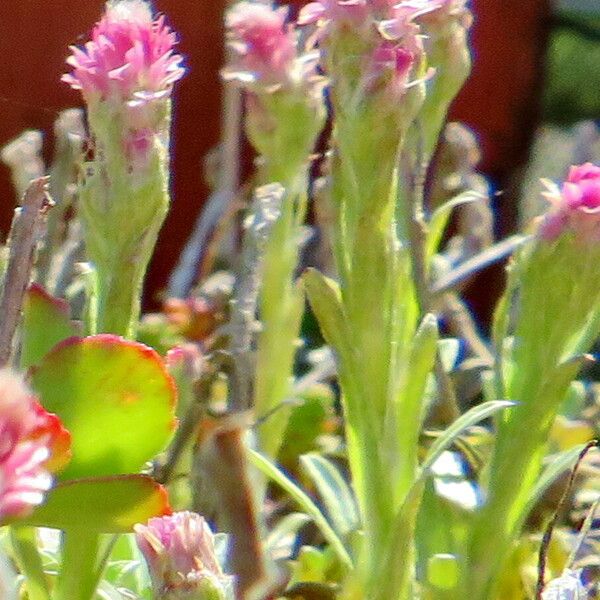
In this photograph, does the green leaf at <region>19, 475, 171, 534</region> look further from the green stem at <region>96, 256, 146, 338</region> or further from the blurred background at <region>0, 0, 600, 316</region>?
the blurred background at <region>0, 0, 600, 316</region>

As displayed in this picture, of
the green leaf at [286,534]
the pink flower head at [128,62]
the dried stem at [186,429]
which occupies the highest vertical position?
the pink flower head at [128,62]

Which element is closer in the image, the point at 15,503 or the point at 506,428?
the point at 15,503

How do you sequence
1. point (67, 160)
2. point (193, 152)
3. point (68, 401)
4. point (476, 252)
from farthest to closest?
point (193, 152) < point (476, 252) < point (67, 160) < point (68, 401)

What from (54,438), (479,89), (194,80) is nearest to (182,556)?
(54,438)

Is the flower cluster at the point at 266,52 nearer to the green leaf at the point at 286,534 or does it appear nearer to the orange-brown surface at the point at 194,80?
the green leaf at the point at 286,534

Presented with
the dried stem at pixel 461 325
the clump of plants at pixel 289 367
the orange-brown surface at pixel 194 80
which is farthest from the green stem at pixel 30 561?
the orange-brown surface at pixel 194 80

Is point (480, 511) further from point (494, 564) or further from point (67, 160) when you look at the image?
point (67, 160)

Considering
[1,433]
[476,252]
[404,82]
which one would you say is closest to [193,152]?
[476,252]
